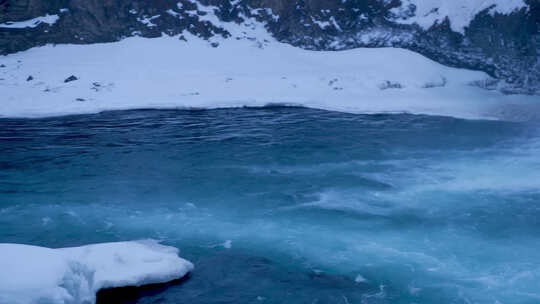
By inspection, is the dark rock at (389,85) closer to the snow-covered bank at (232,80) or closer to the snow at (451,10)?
the snow-covered bank at (232,80)

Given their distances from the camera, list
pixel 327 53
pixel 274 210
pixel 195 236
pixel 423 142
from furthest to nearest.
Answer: pixel 327 53, pixel 423 142, pixel 274 210, pixel 195 236

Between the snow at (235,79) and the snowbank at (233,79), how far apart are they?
4 centimetres

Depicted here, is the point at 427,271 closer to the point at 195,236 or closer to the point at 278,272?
the point at 278,272

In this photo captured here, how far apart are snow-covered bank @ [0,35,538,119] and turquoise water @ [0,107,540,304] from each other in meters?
1.64

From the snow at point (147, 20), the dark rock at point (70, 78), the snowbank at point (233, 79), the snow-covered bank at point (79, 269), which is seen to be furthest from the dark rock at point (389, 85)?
the snow-covered bank at point (79, 269)

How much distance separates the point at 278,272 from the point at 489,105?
42.8 feet

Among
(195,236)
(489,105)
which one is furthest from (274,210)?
(489,105)

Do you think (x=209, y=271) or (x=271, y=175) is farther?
(x=271, y=175)

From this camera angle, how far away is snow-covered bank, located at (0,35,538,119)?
17906 millimetres

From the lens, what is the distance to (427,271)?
743 centimetres

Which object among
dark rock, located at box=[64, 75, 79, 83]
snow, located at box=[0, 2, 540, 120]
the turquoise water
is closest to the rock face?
snow, located at box=[0, 2, 540, 120]

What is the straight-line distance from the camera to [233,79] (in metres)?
20.0

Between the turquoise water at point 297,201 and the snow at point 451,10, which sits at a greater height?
the snow at point 451,10

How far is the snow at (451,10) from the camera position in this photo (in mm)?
22322
